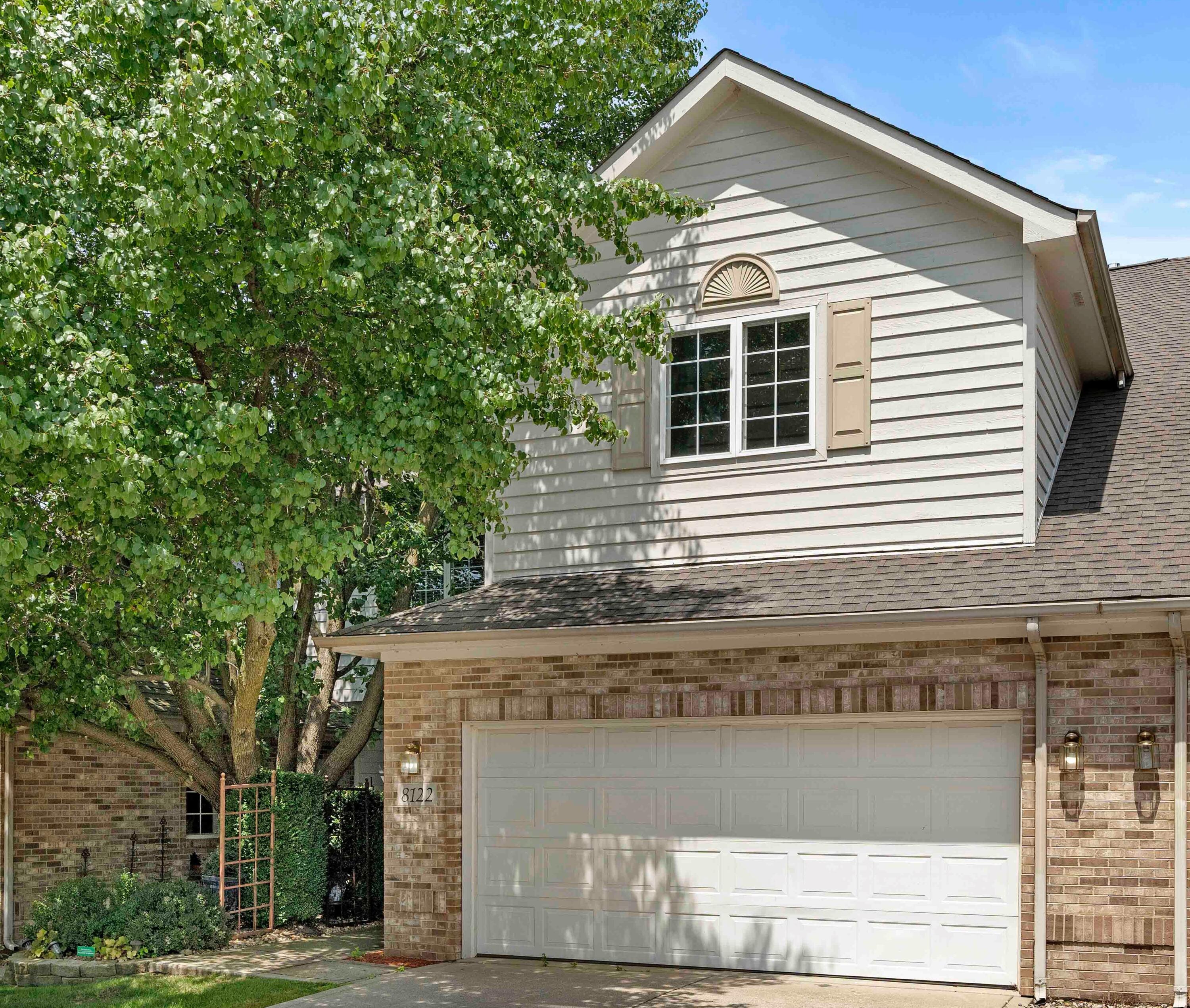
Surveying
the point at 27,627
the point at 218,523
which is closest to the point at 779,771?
the point at 218,523

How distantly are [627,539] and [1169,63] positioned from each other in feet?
27.3

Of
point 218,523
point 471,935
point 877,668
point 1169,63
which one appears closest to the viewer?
point 218,523

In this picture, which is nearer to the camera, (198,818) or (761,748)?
(761,748)

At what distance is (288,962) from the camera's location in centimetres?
1194

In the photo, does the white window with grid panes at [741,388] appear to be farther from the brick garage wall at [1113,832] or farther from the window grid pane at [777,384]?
the brick garage wall at [1113,832]

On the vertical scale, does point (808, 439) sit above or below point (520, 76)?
below

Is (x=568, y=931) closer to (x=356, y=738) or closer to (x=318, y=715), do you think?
(x=356, y=738)

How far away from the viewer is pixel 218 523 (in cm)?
925

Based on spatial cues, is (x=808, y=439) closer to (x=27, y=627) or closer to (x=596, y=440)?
(x=596, y=440)

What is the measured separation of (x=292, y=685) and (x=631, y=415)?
20.2 feet

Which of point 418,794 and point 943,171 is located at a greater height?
point 943,171

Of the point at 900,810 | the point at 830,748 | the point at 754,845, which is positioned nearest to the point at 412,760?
the point at 754,845

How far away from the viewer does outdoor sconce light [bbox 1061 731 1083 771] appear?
9.16 meters

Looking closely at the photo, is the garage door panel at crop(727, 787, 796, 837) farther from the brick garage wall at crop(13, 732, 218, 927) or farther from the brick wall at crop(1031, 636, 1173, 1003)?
the brick garage wall at crop(13, 732, 218, 927)
